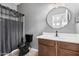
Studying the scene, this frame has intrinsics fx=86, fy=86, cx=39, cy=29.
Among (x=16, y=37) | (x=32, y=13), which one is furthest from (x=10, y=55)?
(x=32, y=13)

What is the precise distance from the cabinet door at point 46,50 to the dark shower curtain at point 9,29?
30 cm

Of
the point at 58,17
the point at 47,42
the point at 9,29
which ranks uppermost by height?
the point at 58,17

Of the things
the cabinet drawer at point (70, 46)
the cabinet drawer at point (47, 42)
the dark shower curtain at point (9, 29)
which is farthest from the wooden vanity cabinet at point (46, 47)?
the dark shower curtain at point (9, 29)

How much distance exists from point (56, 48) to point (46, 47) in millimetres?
128

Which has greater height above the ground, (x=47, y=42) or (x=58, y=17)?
(x=58, y=17)

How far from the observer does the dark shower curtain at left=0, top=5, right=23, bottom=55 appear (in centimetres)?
101

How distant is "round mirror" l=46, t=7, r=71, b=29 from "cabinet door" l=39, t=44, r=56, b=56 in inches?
10.9

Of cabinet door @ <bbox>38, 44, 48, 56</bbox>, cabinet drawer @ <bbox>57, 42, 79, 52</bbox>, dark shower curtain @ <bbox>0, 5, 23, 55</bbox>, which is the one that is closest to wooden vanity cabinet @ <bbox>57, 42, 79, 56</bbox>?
cabinet drawer @ <bbox>57, 42, 79, 52</bbox>

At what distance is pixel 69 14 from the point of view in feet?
3.48

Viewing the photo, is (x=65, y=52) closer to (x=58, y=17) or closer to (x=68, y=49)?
(x=68, y=49)

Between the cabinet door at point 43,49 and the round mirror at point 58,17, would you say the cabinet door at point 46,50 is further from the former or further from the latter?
the round mirror at point 58,17

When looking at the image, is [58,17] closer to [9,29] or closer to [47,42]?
[47,42]

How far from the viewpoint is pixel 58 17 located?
108 centimetres

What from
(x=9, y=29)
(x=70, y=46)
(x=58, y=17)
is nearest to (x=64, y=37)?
(x=70, y=46)
